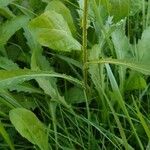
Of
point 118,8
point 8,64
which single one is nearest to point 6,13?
point 8,64

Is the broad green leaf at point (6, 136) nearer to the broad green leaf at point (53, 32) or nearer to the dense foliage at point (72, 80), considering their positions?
the dense foliage at point (72, 80)

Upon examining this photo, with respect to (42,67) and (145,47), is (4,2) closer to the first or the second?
(42,67)

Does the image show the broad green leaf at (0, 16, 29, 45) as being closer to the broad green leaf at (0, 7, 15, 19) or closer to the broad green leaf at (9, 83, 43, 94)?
the broad green leaf at (0, 7, 15, 19)

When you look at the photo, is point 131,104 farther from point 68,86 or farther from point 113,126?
point 68,86

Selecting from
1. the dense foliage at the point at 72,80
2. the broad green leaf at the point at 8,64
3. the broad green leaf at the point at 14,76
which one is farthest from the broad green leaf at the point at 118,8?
the broad green leaf at the point at 8,64

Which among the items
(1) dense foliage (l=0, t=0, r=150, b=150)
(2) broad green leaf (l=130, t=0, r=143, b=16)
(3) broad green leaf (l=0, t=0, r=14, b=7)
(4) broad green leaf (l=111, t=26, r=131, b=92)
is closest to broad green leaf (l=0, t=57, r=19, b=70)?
(1) dense foliage (l=0, t=0, r=150, b=150)

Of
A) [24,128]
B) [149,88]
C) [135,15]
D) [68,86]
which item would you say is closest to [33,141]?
[24,128]

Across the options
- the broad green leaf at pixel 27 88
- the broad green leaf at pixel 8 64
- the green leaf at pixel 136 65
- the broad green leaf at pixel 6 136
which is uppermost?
the green leaf at pixel 136 65
